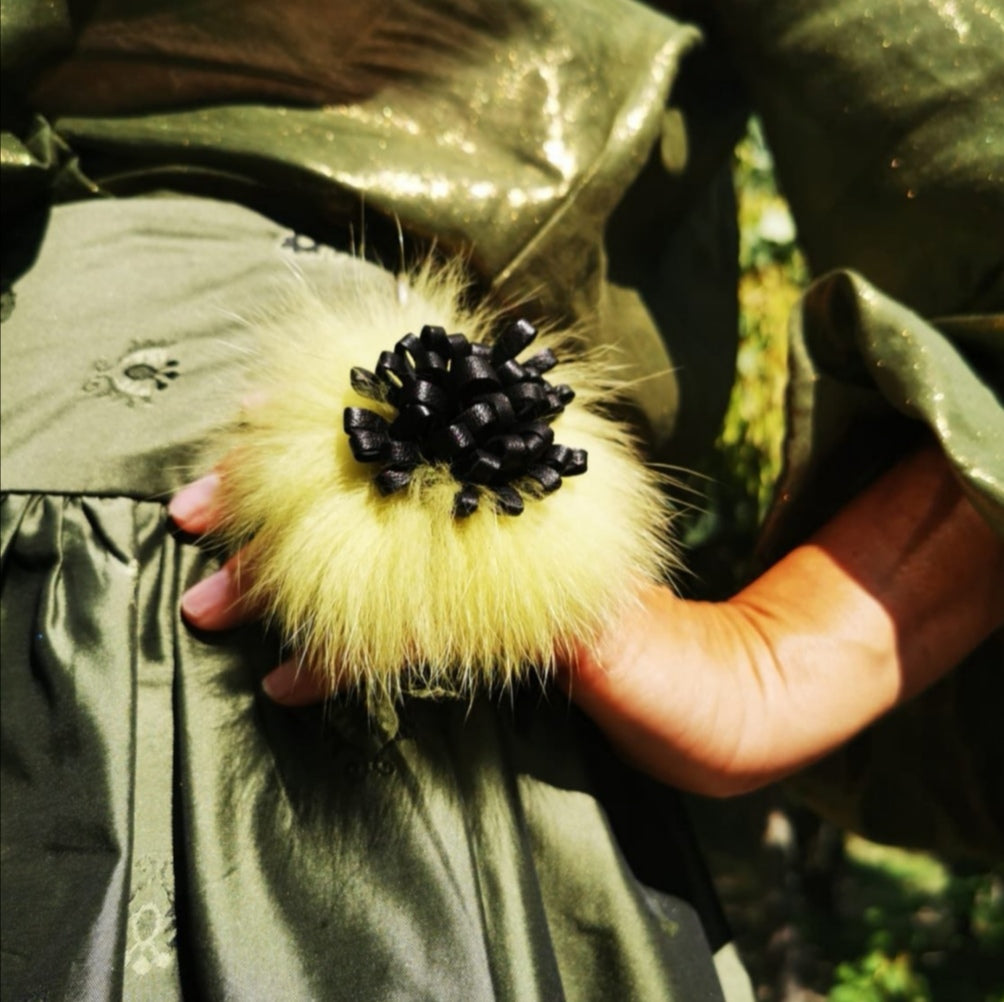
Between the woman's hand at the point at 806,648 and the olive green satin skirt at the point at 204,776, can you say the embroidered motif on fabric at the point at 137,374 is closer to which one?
the olive green satin skirt at the point at 204,776

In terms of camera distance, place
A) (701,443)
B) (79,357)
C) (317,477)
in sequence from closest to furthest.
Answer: (317,477)
(79,357)
(701,443)

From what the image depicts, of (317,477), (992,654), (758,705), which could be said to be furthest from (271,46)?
(992,654)

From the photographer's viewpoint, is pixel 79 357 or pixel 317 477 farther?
pixel 79 357

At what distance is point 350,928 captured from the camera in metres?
0.66

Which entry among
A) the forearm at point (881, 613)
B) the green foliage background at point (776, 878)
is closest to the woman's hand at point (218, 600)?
the forearm at point (881, 613)

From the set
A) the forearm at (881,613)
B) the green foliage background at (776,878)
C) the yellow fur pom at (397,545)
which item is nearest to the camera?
the yellow fur pom at (397,545)

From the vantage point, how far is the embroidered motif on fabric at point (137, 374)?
2.46ft

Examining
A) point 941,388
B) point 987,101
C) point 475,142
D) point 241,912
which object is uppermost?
point 987,101

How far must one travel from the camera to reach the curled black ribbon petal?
0.63m

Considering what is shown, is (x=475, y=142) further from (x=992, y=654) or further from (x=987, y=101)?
(x=992, y=654)

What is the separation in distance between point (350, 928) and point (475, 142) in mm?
574

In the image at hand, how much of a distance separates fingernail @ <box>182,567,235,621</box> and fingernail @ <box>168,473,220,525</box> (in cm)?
5

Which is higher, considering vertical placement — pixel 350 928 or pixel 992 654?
pixel 992 654

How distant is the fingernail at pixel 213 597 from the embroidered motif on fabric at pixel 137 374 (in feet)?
0.47
